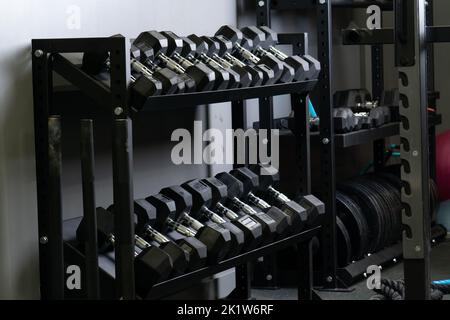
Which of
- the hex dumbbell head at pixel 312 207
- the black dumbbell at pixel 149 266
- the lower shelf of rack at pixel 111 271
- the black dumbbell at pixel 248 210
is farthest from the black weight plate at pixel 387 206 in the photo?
the black dumbbell at pixel 149 266

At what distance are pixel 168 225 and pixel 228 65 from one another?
0.65m

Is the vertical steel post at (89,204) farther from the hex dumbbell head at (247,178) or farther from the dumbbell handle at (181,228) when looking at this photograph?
the hex dumbbell head at (247,178)

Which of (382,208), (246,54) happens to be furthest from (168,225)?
(382,208)

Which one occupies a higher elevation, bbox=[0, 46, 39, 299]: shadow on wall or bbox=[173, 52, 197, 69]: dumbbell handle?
bbox=[173, 52, 197, 69]: dumbbell handle

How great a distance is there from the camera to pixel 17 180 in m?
3.09

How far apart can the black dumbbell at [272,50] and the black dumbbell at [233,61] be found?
199 millimetres

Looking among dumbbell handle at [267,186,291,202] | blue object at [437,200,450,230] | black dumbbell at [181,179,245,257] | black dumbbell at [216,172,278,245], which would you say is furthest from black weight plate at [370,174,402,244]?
black dumbbell at [181,179,245,257]

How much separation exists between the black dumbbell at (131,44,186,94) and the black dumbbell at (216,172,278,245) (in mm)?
741

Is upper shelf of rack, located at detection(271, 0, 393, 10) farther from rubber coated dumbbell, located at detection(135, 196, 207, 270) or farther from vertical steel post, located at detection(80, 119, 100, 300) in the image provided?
vertical steel post, located at detection(80, 119, 100, 300)

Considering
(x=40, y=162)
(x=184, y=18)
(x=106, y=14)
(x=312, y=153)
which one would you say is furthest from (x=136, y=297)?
(x=312, y=153)

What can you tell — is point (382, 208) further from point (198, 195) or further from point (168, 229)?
point (168, 229)

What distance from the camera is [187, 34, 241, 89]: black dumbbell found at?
3279mm

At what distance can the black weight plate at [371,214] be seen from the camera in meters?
4.67

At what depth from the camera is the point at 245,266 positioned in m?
4.20
